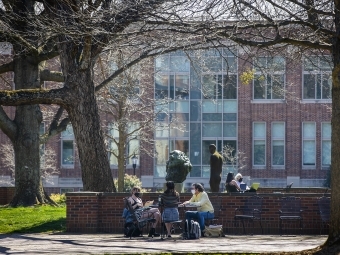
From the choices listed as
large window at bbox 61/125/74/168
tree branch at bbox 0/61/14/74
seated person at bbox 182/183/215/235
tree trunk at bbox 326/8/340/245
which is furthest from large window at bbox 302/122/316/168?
tree trunk at bbox 326/8/340/245

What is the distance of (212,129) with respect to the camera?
179 ft

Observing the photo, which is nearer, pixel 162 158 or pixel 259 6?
pixel 259 6

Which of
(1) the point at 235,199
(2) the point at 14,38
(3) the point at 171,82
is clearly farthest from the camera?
(3) the point at 171,82

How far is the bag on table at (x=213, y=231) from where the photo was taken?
21.0 meters

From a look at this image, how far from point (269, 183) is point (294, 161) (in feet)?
6.73

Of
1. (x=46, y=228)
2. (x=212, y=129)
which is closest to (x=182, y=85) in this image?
(x=212, y=129)

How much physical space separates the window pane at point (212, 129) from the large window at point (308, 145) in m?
5.19

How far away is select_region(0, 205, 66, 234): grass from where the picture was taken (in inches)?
917

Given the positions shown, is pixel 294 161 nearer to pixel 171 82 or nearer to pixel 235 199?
pixel 171 82

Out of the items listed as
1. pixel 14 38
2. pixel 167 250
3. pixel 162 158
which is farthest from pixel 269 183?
pixel 167 250

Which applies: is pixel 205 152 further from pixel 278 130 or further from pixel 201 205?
pixel 201 205

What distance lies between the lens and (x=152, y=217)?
21.0 meters

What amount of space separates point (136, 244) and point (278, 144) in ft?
121

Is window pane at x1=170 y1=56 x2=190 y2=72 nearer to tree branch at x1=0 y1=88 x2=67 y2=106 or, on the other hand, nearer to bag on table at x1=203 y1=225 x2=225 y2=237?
tree branch at x1=0 y1=88 x2=67 y2=106
